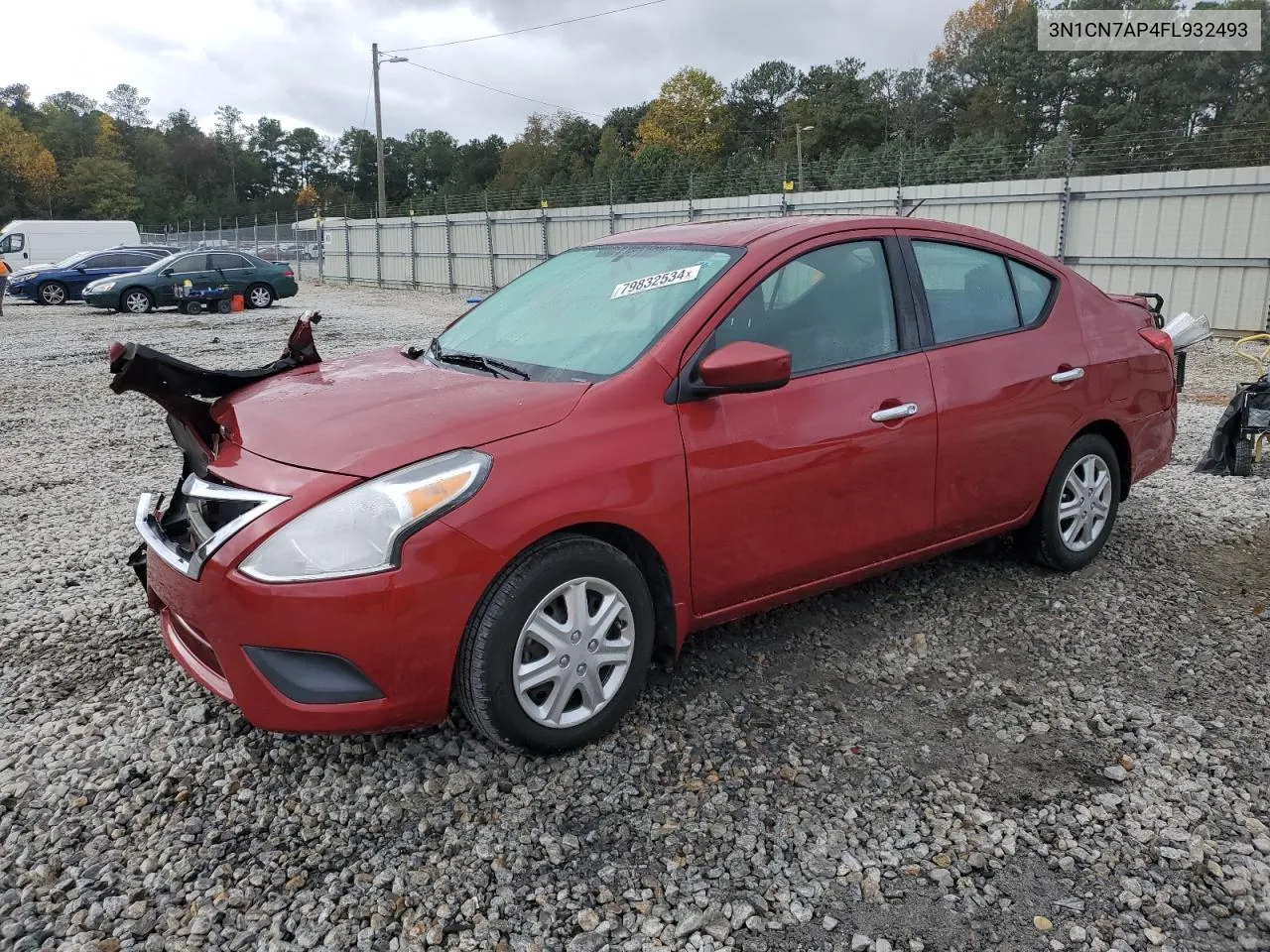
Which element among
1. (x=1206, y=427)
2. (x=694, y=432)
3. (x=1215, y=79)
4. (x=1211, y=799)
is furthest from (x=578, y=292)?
(x=1215, y=79)

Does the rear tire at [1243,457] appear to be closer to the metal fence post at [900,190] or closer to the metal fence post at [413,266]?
the metal fence post at [900,190]

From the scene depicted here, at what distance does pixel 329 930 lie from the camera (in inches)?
91.7

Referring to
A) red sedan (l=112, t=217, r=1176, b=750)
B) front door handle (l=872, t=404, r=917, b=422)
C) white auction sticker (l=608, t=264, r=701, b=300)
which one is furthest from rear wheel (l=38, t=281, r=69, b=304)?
front door handle (l=872, t=404, r=917, b=422)

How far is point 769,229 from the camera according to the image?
3.65m

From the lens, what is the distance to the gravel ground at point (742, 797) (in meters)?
2.36

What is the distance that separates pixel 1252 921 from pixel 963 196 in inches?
635

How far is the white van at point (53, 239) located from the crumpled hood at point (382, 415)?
3223cm

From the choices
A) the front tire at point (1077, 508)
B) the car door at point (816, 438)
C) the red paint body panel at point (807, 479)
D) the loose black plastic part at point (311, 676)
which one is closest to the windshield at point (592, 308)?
the car door at point (816, 438)

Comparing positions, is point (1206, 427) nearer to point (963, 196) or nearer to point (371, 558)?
point (371, 558)

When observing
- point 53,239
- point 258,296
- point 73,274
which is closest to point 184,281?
point 258,296

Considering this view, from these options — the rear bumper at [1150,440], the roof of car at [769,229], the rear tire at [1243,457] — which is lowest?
the rear tire at [1243,457]

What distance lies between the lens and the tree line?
828 inches

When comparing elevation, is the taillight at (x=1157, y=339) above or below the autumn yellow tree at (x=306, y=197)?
below

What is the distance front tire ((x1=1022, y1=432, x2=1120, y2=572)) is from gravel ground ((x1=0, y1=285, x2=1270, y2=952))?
160 millimetres
